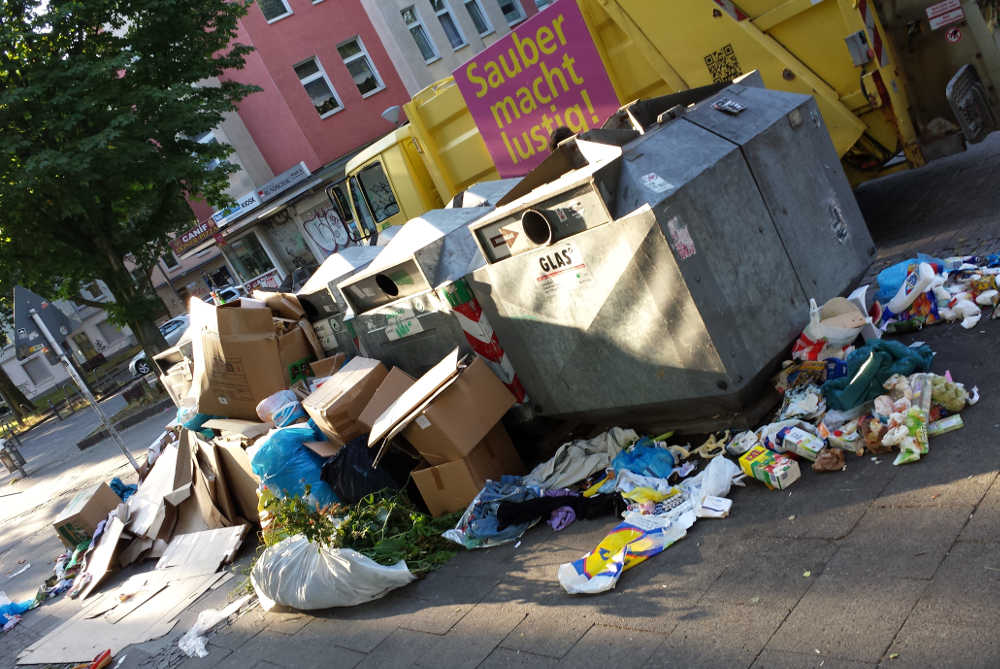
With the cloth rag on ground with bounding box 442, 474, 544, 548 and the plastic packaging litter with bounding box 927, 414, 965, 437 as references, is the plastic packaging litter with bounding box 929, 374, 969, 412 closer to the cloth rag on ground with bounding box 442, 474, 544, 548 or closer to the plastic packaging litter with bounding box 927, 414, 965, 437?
the plastic packaging litter with bounding box 927, 414, 965, 437

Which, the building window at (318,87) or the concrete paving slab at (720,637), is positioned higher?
the building window at (318,87)

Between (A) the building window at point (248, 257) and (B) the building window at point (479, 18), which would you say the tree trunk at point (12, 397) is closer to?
(A) the building window at point (248, 257)

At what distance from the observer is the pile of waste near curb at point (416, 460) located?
3.60 meters

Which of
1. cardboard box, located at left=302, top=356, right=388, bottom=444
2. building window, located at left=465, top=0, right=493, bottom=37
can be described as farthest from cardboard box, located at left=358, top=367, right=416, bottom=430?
building window, located at left=465, top=0, right=493, bottom=37

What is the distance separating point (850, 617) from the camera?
2506mm

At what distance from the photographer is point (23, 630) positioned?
6.71m

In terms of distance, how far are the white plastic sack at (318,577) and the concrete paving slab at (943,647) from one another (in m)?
2.60

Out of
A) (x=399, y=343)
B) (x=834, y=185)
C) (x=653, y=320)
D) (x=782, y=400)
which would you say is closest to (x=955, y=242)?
(x=834, y=185)

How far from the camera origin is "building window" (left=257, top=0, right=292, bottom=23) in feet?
74.2

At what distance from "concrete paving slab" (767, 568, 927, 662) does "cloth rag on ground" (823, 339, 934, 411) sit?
1181mm

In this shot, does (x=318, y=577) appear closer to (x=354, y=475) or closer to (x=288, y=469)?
(x=354, y=475)

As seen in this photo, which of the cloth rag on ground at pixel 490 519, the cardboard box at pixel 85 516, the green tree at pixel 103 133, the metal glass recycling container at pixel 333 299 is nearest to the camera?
the cloth rag on ground at pixel 490 519

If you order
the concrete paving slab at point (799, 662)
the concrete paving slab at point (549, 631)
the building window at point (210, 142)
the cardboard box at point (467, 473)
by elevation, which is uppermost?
the building window at point (210, 142)

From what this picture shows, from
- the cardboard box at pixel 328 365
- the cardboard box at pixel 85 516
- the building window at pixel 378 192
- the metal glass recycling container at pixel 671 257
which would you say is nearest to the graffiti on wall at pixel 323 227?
the building window at pixel 378 192
